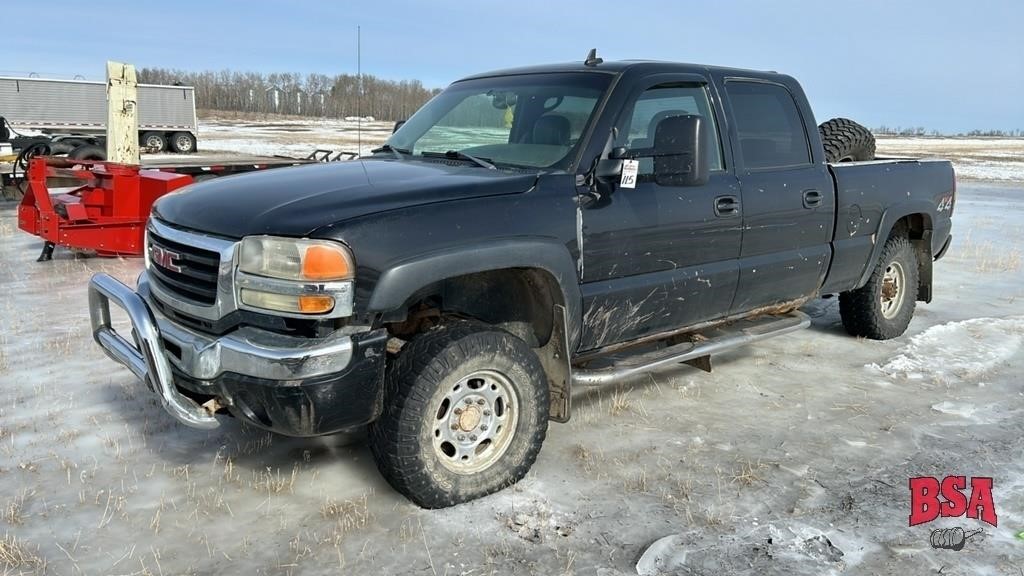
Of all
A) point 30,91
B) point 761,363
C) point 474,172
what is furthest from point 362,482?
point 30,91

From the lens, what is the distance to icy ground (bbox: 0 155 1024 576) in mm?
3186

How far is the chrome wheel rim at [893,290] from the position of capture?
641 centimetres

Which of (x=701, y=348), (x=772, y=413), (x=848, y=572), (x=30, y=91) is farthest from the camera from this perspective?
(x=30, y=91)

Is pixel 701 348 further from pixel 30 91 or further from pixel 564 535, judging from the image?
pixel 30 91

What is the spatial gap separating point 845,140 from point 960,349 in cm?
185

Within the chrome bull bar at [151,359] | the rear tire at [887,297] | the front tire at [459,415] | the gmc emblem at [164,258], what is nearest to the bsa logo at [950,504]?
the front tire at [459,415]

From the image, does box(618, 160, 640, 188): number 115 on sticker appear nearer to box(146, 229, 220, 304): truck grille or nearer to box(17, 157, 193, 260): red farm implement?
box(146, 229, 220, 304): truck grille

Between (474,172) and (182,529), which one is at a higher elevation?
(474,172)

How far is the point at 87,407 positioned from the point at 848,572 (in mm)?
4092

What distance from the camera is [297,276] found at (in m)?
3.09

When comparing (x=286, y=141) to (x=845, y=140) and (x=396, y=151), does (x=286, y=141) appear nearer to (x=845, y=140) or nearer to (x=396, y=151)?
(x=845, y=140)

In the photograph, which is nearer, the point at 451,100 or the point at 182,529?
the point at 182,529

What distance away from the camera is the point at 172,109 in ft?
114

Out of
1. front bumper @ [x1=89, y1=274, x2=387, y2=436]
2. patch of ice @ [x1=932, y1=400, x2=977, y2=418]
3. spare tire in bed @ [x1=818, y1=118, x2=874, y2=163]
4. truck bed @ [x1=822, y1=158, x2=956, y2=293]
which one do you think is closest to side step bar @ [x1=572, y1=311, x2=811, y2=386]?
truck bed @ [x1=822, y1=158, x2=956, y2=293]
